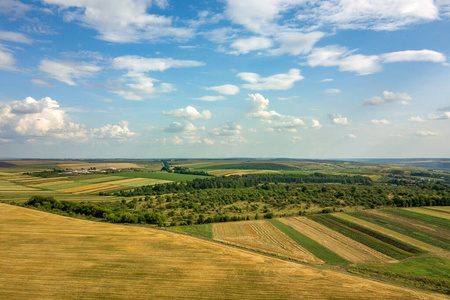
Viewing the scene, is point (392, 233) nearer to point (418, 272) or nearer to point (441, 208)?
point (418, 272)

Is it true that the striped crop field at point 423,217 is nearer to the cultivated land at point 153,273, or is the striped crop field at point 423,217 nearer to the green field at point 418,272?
the green field at point 418,272

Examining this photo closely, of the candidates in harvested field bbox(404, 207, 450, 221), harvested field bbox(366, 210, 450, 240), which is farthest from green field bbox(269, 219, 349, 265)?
harvested field bbox(404, 207, 450, 221)

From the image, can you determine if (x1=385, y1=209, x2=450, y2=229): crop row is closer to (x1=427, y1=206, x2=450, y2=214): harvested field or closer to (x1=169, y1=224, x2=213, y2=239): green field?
(x1=427, y1=206, x2=450, y2=214): harvested field

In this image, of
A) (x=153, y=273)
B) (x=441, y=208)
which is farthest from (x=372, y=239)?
(x=441, y=208)

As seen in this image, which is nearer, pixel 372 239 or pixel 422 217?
pixel 372 239

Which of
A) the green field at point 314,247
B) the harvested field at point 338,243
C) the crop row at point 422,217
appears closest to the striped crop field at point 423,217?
the crop row at point 422,217
